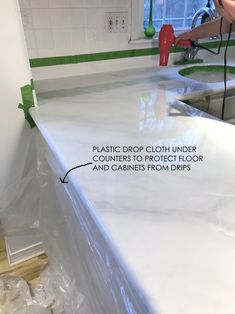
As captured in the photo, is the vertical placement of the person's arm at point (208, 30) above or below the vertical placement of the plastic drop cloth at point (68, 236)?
above

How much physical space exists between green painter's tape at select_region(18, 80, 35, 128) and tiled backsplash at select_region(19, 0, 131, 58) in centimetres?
37

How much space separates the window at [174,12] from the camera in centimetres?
150

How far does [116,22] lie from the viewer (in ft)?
4.36

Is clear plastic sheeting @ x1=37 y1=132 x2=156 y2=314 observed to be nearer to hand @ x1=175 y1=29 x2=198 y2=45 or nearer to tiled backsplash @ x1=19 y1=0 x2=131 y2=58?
tiled backsplash @ x1=19 y1=0 x2=131 y2=58

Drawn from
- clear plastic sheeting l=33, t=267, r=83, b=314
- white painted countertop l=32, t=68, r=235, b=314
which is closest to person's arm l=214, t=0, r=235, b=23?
white painted countertop l=32, t=68, r=235, b=314

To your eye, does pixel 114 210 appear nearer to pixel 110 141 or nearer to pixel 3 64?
pixel 110 141

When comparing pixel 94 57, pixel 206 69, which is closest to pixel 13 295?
pixel 94 57

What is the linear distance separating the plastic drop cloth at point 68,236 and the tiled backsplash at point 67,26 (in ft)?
1.61

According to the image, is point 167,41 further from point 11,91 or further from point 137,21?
point 11,91

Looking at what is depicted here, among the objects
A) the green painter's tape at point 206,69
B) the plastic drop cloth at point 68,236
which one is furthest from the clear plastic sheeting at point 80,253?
the green painter's tape at point 206,69

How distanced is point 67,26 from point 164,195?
3.39 ft

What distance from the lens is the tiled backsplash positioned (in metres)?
1.16

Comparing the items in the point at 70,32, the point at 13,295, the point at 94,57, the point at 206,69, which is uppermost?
the point at 70,32

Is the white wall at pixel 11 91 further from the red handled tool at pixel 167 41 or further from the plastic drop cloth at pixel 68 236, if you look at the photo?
the red handled tool at pixel 167 41
